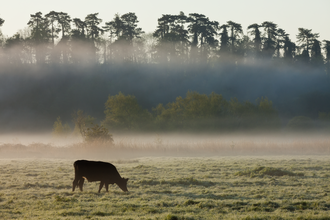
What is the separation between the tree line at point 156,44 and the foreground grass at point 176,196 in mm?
75340

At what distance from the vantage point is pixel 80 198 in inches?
419

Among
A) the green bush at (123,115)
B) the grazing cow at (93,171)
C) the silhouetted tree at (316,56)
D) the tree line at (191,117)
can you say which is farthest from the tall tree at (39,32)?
the grazing cow at (93,171)

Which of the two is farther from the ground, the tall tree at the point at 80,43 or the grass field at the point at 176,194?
the tall tree at the point at 80,43

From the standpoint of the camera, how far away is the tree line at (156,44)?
8706cm

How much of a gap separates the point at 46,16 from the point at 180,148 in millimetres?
66874

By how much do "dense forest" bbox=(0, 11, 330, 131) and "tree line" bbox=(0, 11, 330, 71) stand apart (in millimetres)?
266

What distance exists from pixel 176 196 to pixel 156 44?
84380 mm

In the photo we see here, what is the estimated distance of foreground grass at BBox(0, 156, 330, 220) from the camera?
347 inches

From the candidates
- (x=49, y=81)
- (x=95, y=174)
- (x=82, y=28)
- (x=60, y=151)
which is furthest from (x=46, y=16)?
(x=95, y=174)

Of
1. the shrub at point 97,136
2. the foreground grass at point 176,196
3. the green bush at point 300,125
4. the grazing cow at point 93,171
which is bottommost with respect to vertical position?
the foreground grass at point 176,196

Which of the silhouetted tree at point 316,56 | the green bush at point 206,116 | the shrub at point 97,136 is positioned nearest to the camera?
the shrub at point 97,136

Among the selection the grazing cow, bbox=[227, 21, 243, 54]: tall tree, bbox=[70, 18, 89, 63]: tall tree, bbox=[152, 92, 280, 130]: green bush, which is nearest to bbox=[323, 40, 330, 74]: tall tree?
bbox=[227, 21, 243, 54]: tall tree

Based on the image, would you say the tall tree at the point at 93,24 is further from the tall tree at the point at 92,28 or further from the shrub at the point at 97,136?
the shrub at the point at 97,136

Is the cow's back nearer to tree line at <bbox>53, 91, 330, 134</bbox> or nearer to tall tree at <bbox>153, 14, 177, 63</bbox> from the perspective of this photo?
tree line at <bbox>53, 91, 330, 134</bbox>
